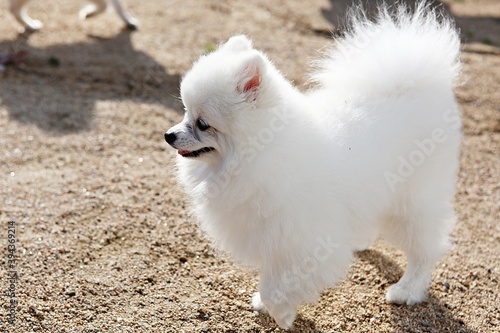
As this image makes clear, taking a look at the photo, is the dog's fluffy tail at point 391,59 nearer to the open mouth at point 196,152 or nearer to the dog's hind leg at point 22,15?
the open mouth at point 196,152

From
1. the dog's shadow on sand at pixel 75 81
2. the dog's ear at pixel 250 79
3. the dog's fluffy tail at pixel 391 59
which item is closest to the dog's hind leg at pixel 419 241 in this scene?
the dog's fluffy tail at pixel 391 59

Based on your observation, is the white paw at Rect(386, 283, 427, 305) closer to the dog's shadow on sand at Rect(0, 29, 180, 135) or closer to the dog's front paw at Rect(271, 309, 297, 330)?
the dog's front paw at Rect(271, 309, 297, 330)

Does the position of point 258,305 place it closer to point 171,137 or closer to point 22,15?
point 171,137

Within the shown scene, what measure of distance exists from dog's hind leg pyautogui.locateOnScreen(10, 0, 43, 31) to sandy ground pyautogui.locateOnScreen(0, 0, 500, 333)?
129 mm

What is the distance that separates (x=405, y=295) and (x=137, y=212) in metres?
A: 1.92

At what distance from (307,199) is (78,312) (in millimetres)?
1460

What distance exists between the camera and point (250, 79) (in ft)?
8.38

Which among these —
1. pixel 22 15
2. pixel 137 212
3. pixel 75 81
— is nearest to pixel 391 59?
pixel 137 212

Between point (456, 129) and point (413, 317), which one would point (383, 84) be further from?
point (413, 317)

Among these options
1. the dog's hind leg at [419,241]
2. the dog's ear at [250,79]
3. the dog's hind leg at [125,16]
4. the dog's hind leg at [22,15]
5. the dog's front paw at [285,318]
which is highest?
the dog's ear at [250,79]

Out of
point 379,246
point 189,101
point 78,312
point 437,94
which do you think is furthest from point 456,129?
point 78,312

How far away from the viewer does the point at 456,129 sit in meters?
3.21

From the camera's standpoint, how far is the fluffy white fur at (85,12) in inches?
265

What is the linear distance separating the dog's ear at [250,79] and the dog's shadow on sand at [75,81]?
263 centimetres
